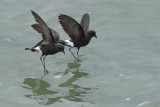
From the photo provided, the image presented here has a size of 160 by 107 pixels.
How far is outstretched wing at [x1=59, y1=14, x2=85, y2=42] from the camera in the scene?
1037cm

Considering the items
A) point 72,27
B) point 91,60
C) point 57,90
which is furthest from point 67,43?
point 57,90

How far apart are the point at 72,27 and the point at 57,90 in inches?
71.3

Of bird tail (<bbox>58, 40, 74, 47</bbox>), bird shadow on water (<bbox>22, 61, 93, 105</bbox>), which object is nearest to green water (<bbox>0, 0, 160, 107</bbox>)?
bird shadow on water (<bbox>22, 61, 93, 105</bbox>)

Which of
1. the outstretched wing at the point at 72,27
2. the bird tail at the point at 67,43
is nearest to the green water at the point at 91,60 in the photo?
the bird tail at the point at 67,43

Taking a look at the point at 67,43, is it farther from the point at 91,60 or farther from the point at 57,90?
the point at 57,90

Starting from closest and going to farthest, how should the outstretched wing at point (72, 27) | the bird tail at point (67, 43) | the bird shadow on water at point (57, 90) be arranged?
the bird shadow on water at point (57, 90) → the outstretched wing at point (72, 27) → the bird tail at point (67, 43)

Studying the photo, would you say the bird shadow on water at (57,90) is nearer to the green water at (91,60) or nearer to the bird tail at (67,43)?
the green water at (91,60)

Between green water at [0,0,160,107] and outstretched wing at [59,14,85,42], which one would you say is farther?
outstretched wing at [59,14,85,42]

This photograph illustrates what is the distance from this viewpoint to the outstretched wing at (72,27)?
10.4 metres

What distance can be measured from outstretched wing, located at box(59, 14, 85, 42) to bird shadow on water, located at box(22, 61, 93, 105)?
3.38 ft

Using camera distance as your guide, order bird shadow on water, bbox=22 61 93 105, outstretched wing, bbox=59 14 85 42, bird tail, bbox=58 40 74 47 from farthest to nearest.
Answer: bird tail, bbox=58 40 74 47
outstretched wing, bbox=59 14 85 42
bird shadow on water, bbox=22 61 93 105

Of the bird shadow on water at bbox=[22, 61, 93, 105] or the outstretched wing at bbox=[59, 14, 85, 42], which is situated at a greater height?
the outstretched wing at bbox=[59, 14, 85, 42]

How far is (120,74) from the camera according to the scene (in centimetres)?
1061

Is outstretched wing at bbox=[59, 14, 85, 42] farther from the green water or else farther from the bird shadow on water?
the bird shadow on water
